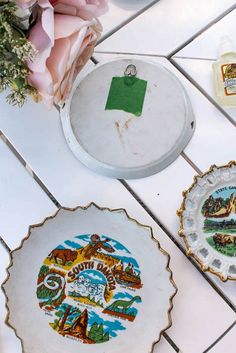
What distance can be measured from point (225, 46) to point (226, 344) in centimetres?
51

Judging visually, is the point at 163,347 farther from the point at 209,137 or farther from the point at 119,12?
the point at 119,12

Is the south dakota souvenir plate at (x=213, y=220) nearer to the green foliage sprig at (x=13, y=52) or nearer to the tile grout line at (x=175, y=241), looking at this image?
the tile grout line at (x=175, y=241)

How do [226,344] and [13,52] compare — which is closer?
[13,52]

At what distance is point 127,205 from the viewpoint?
1030 millimetres

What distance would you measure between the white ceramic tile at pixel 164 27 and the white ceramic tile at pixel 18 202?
0.91ft

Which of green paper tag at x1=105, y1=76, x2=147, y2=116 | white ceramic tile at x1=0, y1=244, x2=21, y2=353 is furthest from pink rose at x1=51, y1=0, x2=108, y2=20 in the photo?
white ceramic tile at x1=0, y1=244, x2=21, y2=353

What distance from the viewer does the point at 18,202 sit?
1.05 meters

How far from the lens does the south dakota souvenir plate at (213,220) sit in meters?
0.97

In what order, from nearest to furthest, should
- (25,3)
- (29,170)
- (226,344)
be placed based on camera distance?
(25,3) → (226,344) → (29,170)

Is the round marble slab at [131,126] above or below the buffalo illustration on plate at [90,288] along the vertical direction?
above

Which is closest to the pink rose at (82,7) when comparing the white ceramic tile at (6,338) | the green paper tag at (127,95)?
the green paper tag at (127,95)

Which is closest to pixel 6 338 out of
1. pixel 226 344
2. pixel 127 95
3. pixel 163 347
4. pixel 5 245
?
pixel 5 245

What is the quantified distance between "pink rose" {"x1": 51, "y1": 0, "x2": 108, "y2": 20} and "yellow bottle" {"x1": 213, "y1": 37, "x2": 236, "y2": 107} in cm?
29

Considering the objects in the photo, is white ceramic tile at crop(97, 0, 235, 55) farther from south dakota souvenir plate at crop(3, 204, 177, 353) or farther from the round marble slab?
south dakota souvenir plate at crop(3, 204, 177, 353)
